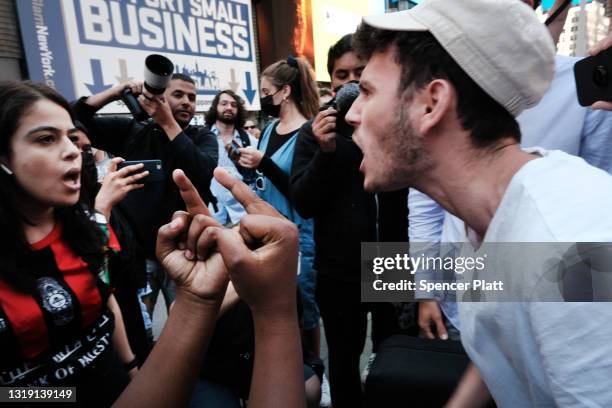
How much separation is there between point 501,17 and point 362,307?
1559mm

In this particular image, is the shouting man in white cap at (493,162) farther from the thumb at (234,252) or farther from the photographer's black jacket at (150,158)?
the photographer's black jacket at (150,158)

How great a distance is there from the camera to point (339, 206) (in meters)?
2.14

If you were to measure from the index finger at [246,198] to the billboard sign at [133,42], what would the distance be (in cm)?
663

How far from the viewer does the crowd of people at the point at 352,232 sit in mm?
767

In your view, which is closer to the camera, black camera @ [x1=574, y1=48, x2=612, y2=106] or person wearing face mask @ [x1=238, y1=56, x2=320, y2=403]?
black camera @ [x1=574, y1=48, x2=612, y2=106]

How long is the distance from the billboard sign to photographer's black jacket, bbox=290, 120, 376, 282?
5902mm

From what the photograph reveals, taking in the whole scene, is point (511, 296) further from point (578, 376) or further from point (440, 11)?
point (440, 11)

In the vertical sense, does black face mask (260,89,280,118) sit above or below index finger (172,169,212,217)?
above

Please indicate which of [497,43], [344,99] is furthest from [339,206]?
[497,43]

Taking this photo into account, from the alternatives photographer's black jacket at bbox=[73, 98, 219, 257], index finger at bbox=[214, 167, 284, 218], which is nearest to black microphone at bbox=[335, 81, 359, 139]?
photographer's black jacket at bbox=[73, 98, 219, 257]

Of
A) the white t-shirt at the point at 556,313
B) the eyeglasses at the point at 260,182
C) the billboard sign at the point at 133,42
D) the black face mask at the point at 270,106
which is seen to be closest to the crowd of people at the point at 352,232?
the white t-shirt at the point at 556,313

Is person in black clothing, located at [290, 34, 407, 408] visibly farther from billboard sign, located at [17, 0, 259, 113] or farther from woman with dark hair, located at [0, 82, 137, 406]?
billboard sign, located at [17, 0, 259, 113]

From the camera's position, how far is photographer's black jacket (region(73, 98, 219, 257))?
2629 millimetres

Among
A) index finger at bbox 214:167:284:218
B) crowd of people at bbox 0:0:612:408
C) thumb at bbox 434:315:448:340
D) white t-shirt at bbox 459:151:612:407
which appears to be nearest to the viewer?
white t-shirt at bbox 459:151:612:407
